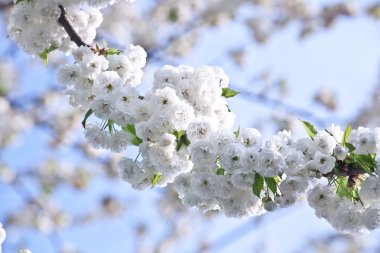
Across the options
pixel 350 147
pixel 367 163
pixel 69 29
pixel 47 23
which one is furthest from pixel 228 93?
pixel 47 23

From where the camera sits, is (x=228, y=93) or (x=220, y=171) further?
(x=228, y=93)

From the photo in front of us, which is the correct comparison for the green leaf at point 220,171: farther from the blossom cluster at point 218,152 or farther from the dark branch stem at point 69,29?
the dark branch stem at point 69,29

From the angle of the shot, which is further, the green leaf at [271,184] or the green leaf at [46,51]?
the green leaf at [46,51]

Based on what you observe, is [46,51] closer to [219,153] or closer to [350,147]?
[219,153]

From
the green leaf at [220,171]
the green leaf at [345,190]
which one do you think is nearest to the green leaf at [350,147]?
the green leaf at [345,190]

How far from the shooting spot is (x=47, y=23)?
326 centimetres

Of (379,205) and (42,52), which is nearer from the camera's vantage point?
(379,205)

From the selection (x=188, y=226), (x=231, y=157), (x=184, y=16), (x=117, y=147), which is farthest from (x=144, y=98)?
(x=188, y=226)

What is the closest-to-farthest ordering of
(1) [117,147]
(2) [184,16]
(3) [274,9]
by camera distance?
(1) [117,147] < (2) [184,16] < (3) [274,9]

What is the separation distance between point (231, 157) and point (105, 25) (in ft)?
31.2

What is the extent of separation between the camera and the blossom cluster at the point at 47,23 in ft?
10.5

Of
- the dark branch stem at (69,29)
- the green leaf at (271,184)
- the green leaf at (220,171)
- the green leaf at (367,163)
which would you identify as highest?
the dark branch stem at (69,29)

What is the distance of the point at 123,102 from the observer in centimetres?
267

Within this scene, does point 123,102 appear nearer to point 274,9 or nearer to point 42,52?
point 42,52
